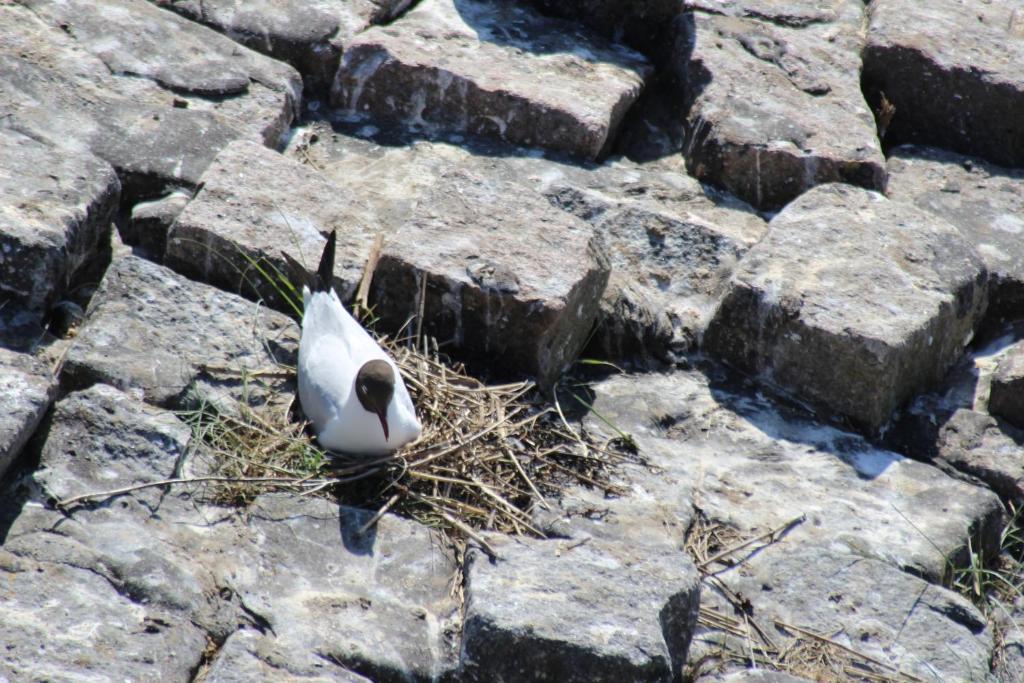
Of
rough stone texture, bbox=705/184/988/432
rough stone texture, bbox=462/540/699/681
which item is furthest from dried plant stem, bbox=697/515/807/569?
rough stone texture, bbox=705/184/988/432

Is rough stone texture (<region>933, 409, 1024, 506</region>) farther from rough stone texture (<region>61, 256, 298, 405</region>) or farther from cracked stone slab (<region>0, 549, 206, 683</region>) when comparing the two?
cracked stone slab (<region>0, 549, 206, 683</region>)

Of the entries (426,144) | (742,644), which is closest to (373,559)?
(742,644)

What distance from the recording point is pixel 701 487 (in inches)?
135

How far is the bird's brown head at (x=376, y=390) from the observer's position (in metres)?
3.15

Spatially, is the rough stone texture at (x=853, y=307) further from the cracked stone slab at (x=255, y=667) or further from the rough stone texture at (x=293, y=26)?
the rough stone texture at (x=293, y=26)

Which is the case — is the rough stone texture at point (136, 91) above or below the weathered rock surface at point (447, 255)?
above

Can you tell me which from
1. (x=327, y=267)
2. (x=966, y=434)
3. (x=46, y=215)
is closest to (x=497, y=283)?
(x=327, y=267)

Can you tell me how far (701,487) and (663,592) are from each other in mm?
751

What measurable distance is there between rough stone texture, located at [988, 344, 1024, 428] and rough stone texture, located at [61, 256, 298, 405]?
2218mm

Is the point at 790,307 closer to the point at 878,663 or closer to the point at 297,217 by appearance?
the point at 878,663

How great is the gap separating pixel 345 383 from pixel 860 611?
1505mm

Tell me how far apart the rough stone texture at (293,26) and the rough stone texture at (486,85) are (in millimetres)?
119

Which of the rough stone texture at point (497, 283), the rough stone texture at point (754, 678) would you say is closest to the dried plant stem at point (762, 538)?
the rough stone texture at point (754, 678)

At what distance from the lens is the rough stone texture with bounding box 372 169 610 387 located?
355 centimetres
